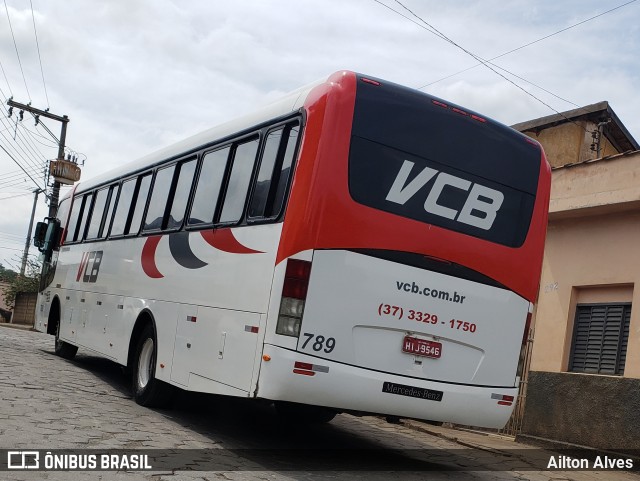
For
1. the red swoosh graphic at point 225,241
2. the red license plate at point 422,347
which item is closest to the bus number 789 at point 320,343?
the red license plate at point 422,347

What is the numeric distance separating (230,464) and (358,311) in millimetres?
1654

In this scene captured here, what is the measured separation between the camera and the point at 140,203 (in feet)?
36.8

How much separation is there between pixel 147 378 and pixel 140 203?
2.60 meters

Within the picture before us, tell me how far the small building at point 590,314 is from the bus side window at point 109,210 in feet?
22.0

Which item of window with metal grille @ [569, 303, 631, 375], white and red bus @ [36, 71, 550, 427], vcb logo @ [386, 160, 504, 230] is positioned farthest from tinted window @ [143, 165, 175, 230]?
window with metal grille @ [569, 303, 631, 375]

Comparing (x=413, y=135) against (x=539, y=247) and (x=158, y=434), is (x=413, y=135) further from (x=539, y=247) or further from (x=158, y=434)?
(x=158, y=434)

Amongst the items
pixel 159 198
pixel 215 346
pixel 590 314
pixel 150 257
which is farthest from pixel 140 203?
pixel 590 314

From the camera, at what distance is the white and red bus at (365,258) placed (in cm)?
681

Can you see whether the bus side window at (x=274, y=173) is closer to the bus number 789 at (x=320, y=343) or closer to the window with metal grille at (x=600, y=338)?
the bus number 789 at (x=320, y=343)

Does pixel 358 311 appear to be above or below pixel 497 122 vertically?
below

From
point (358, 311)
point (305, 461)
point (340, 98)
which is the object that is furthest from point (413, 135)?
point (305, 461)

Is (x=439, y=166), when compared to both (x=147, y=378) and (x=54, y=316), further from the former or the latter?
(x=54, y=316)

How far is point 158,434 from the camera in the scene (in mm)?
7816

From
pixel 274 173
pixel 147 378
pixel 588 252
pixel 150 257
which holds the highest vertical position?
pixel 588 252
